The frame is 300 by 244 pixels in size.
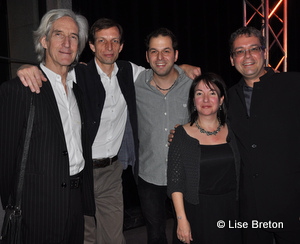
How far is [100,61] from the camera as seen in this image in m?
2.49

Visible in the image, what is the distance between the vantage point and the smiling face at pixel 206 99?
6.99ft

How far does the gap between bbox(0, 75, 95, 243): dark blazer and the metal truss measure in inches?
136

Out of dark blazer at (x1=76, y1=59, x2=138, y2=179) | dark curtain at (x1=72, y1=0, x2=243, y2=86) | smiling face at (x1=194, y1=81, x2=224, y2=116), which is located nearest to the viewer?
smiling face at (x1=194, y1=81, x2=224, y2=116)

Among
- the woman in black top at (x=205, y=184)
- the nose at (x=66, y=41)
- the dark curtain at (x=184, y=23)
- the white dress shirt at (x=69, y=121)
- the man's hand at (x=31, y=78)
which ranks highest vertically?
the dark curtain at (x=184, y=23)

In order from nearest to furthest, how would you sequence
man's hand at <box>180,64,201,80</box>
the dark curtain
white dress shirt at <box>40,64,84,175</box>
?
white dress shirt at <box>40,64,84,175</box>, man's hand at <box>180,64,201,80</box>, the dark curtain

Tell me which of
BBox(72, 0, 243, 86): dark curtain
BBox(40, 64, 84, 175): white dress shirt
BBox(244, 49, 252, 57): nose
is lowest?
BBox(40, 64, 84, 175): white dress shirt

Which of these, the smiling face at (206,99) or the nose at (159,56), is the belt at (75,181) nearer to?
the smiling face at (206,99)

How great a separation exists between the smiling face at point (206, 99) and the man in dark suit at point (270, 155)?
18 cm

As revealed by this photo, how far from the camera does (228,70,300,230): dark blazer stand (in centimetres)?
202

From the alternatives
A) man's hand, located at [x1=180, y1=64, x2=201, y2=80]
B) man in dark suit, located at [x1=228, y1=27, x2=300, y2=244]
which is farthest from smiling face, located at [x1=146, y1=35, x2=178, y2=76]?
man in dark suit, located at [x1=228, y1=27, x2=300, y2=244]

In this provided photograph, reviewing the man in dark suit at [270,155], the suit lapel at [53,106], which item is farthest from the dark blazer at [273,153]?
the suit lapel at [53,106]

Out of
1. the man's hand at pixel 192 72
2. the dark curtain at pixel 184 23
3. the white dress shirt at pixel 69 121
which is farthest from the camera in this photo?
the dark curtain at pixel 184 23

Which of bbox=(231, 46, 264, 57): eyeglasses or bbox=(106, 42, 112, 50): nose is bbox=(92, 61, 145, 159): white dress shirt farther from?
bbox=(231, 46, 264, 57): eyeglasses

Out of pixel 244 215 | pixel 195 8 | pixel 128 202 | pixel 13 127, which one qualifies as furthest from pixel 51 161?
pixel 195 8
